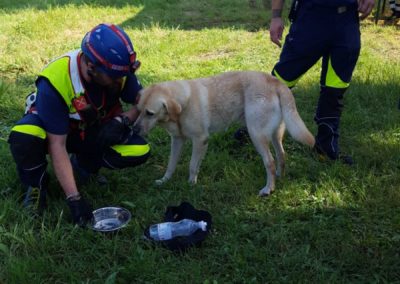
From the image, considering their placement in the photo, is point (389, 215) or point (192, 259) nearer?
point (192, 259)

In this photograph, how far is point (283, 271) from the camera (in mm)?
2861

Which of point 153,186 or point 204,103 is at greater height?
point 204,103

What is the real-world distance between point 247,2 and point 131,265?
1043 cm

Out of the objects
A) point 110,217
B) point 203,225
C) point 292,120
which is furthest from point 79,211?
point 292,120

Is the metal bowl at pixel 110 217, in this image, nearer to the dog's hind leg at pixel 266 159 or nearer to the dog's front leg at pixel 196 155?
the dog's front leg at pixel 196 155

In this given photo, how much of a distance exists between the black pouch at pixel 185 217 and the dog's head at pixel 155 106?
27.6 inches

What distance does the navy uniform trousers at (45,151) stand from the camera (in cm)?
325

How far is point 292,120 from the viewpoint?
361 centimetres

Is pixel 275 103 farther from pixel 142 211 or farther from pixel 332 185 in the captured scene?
pixel 142 211

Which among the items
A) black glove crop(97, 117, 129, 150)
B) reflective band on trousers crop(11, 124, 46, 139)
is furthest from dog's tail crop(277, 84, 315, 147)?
reflective band on trousers crop(11, 124, 46, 139)

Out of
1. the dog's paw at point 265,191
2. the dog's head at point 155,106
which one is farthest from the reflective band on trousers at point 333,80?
the dog's head at point 155,106

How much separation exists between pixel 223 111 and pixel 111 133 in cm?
99

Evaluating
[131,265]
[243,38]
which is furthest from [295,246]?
[243,38]

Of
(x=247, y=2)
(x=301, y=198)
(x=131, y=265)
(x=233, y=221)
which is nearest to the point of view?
(x=131, y=265)
